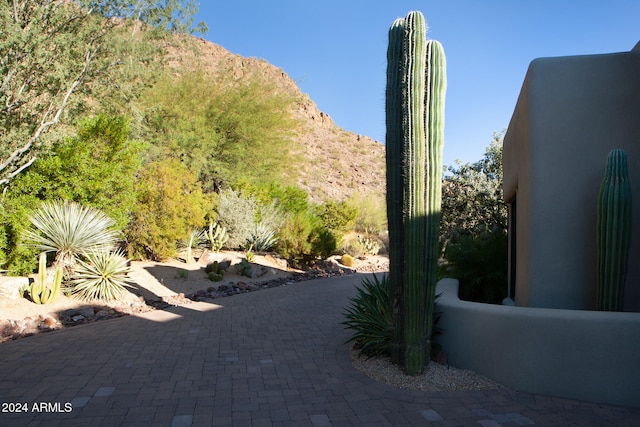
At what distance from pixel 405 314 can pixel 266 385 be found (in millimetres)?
1629

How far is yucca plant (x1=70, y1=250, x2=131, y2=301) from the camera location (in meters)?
8.70

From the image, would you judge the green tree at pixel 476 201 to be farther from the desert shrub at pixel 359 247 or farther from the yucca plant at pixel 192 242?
the desert shrub at pixel 359 247

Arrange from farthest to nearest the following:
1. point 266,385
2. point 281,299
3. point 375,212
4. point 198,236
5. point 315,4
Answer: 1. point 375,212
2. point 198,236
3. point 315,4
4. point 281,299
5. point 266,385

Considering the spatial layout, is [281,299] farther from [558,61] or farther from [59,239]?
[558,61]

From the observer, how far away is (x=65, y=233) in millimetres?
8617

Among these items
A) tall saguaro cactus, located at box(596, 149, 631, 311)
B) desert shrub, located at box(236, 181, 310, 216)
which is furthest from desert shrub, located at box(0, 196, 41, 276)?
tall saguaro cactus, located at box(596, 149, 631, 311)

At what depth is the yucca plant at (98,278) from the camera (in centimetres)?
Result: 870

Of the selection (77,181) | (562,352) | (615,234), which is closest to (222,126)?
(77,181)

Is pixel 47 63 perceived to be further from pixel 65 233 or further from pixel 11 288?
pixel 11 288

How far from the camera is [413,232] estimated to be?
4.62 metres

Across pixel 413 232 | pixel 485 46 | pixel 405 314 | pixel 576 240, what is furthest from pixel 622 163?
pixel 485 46

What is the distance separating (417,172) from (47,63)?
9759 mm

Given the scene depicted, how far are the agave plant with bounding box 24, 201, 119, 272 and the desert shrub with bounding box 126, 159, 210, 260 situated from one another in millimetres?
2844

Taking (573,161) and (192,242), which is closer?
(573,161)
